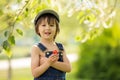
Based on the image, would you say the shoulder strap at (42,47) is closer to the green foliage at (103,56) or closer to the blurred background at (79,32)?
the blurred background at (79,32)

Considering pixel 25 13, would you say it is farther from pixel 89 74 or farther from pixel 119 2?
pixel 89 74

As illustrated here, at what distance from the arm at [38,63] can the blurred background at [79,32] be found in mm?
240

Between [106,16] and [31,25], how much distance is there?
1450 mm

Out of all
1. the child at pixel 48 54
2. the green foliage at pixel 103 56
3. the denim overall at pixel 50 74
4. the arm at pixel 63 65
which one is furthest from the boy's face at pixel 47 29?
the green foliage at pixel 103 56

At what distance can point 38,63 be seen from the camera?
4406 mm

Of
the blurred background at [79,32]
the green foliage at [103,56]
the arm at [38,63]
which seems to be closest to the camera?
the arm at [38,63]

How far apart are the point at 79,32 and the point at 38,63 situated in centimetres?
630

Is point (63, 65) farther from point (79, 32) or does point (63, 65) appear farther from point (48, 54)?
point (79, 32)

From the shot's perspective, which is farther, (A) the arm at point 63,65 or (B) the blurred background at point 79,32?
(B) the blurred background at point 79,32

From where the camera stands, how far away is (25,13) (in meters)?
4.79

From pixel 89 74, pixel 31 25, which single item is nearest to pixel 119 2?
pixel 31 25

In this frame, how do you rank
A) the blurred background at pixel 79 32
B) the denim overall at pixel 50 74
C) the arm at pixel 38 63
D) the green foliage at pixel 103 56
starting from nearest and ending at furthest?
the arm at pixel 38 63, the denim overall at pixel 50 74, the blurred background at pixel 79 32, the green foliage at pixel 103 56

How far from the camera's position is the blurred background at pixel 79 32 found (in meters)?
4.87

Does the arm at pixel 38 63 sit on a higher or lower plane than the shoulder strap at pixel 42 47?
lower
